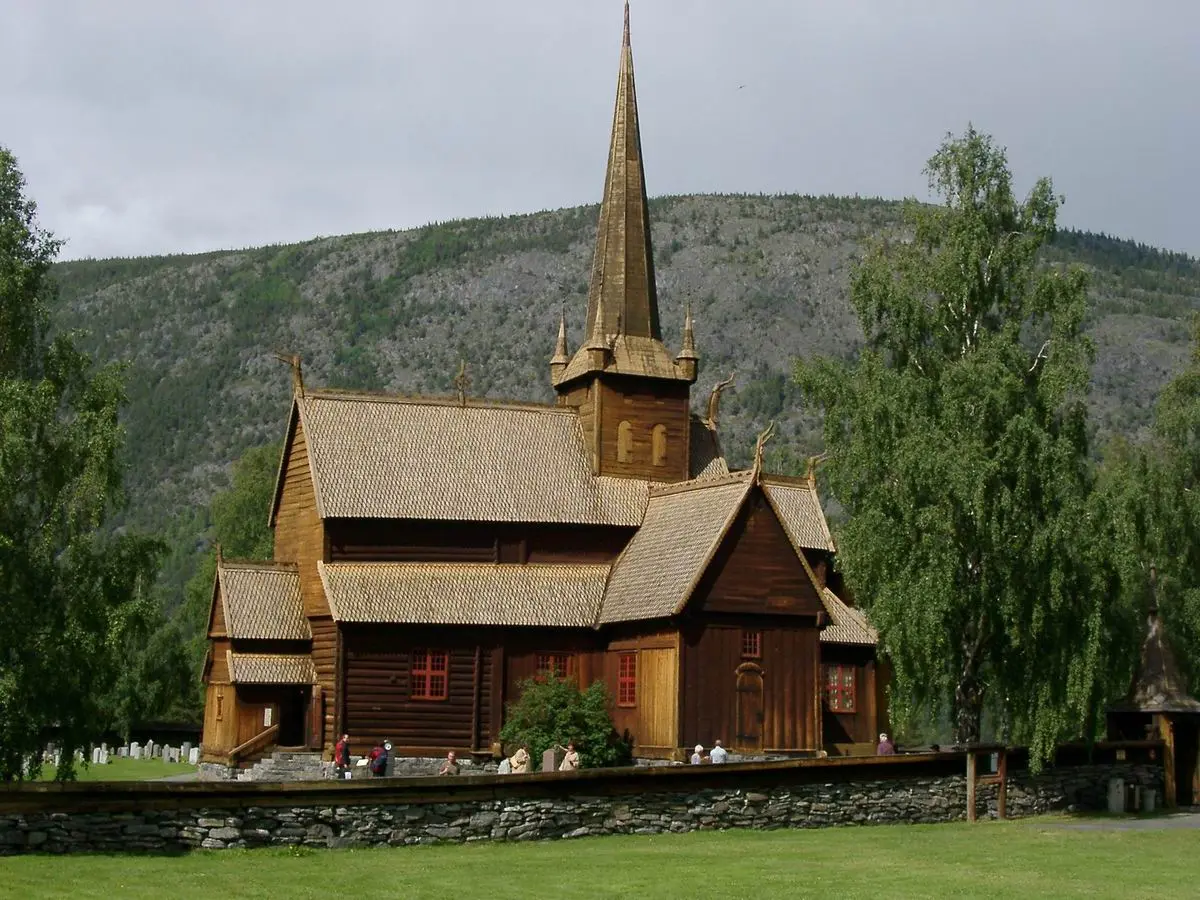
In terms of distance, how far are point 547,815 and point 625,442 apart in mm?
22092

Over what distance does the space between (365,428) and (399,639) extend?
6.86 m

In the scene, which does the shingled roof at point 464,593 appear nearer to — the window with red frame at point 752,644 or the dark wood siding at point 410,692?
the dark wood siding at point 410,692

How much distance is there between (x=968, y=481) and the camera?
4044 cm

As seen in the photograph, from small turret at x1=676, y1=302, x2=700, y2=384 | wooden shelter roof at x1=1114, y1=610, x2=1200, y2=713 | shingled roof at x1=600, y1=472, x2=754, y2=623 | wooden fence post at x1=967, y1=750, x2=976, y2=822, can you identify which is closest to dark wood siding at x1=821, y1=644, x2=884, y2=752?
shingled roof at x1=600, y1=472, x2=754, y2=623

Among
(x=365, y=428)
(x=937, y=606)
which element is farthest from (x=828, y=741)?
(x=365, y=428)

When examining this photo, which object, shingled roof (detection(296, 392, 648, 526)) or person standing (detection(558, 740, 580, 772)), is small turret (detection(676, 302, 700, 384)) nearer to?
shingled roof (detection(296, 392, 648, 526))

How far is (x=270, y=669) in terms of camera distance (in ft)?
157

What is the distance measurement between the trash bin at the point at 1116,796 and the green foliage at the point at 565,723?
12.0m

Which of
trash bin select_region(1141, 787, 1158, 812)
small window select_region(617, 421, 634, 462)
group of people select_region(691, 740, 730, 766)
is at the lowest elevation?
trash bin select_region(1141, 787, 1158, 812)

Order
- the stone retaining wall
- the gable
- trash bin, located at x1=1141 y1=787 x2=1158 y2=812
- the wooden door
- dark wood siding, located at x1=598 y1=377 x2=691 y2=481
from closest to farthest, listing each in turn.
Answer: the stone retaining wall → trash bin, located at x1=1141 y1=787 x2=1158 y2=812 → the gable → the wooden door → dark wood siding, located at x1=598 y1=377 x2=691 y2=481

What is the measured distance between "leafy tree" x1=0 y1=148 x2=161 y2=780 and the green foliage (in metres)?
11.2

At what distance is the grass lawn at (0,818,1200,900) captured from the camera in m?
25.8

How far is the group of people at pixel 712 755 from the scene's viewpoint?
140ft

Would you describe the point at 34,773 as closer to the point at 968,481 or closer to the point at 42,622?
the point at 42,622
